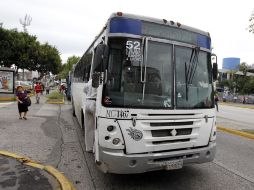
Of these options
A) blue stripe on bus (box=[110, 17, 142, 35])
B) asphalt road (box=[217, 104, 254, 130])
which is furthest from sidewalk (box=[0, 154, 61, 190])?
asphalt road (box=[217, 104, 254, 130])

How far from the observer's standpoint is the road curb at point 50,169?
523cm

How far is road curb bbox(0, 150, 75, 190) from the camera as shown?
17.2 feet

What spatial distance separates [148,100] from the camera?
209 inches

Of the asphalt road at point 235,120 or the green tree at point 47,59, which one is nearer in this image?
the asphalt road at point 235,120

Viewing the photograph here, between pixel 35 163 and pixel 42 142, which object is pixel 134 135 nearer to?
pixel 35 163

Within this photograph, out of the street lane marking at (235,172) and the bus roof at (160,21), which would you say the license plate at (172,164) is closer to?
the street lane marking at (235,172)

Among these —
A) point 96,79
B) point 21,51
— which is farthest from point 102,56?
point 21,51

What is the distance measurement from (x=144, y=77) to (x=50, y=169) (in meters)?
2.65

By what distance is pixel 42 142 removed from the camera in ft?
29.1

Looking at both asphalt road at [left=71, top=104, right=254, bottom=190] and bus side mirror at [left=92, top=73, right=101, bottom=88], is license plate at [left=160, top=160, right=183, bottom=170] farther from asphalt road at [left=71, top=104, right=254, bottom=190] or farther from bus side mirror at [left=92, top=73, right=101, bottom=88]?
bus side mirror at [left=92, top=73, right=101, bottom=88]

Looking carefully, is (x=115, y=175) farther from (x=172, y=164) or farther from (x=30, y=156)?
(x=30, y=156)

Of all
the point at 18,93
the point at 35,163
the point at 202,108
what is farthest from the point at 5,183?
the point at 18,93

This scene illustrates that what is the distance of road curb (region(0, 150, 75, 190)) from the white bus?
658 mm

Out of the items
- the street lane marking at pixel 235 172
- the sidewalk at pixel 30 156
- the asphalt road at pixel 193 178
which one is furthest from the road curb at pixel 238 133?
the sidewalk at pixel 30 156
